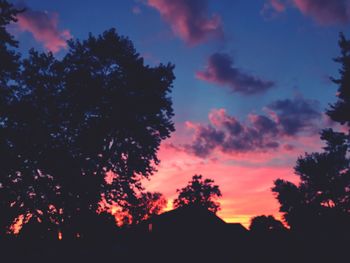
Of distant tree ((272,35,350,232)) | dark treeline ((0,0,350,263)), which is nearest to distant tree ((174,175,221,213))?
distant tree ((272,35,350,232))

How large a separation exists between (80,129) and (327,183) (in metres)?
43.1

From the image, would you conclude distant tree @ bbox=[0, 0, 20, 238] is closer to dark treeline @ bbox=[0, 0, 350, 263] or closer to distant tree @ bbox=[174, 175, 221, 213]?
dark treeline @ bbox=[0, 0, 350, 263]

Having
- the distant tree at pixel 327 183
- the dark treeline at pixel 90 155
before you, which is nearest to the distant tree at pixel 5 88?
the dark treeline at pixel 90 155

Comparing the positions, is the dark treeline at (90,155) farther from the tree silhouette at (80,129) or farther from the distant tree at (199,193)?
the distant tree at (199,193)

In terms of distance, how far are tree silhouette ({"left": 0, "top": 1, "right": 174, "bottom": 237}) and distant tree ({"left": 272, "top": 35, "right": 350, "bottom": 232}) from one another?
19063mm

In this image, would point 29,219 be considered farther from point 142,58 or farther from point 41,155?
point 142,58

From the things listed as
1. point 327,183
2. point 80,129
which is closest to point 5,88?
point 80,129

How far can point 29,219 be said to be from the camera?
2328cm

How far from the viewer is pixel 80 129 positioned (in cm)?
2341

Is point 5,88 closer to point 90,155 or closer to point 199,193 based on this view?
point 90,155

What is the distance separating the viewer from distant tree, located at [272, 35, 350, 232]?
3212cm

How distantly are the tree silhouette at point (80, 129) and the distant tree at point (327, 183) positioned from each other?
19063 millimetres

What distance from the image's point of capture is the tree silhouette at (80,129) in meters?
21.9

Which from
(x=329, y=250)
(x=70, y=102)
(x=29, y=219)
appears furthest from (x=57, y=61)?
(x=329, y=250)
